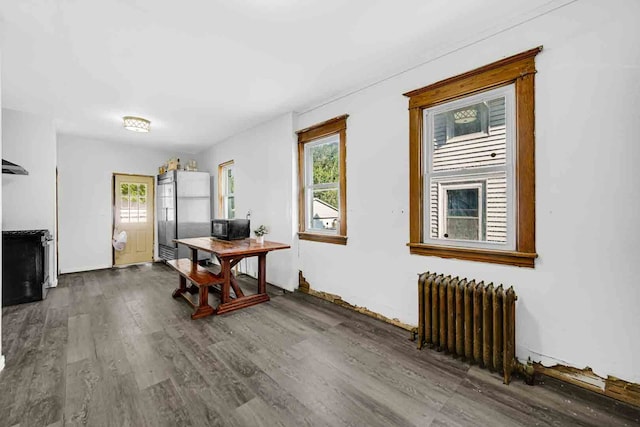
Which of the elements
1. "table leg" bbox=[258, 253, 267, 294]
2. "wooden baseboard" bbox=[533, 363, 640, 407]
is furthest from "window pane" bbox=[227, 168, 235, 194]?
"wooden baseboard" bbox=[533, 363, 640, 407]

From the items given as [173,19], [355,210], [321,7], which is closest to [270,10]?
[321,7]

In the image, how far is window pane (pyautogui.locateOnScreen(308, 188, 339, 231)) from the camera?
3673 millimetres

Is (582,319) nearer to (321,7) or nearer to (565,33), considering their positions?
(565,33)

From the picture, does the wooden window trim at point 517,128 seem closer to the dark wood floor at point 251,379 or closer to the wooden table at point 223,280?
the dark wood floor at point 251,379

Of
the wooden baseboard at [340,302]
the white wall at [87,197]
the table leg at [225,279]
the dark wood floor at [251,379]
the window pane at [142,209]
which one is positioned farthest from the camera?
the window pane at [142,209]

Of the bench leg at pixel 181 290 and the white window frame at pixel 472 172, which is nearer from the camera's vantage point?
the white window frame at pixel 472 172

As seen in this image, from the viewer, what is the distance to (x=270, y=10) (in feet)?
6.43

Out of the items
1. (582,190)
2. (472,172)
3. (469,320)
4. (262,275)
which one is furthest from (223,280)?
(582,190)

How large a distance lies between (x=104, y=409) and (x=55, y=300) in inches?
121

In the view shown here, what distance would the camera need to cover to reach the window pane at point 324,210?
3.67m

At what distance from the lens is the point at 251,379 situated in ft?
6.52

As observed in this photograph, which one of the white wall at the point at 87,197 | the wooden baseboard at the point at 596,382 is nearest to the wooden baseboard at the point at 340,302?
the wooden baseboard at the point at 596,382

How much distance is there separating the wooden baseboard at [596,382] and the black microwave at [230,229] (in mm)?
3604

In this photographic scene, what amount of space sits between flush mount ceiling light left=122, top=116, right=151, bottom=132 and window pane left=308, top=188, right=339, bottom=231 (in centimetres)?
294
